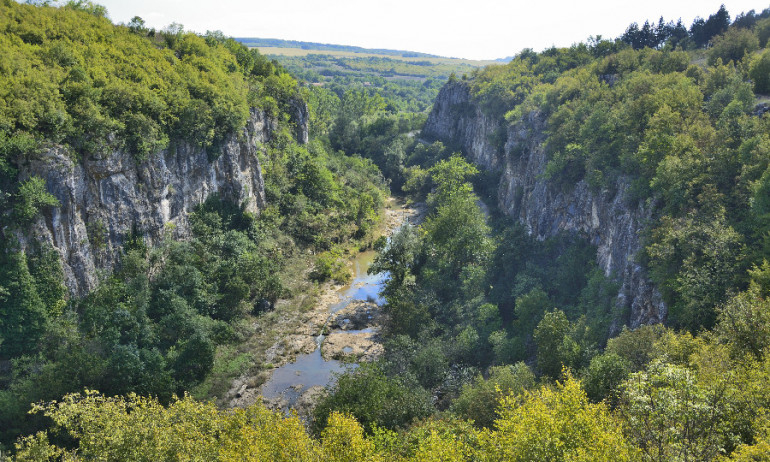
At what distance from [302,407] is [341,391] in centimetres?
659

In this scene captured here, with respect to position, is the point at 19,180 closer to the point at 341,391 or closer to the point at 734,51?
the point at 341,391

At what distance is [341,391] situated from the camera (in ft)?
83.9

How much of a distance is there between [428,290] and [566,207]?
526 inches

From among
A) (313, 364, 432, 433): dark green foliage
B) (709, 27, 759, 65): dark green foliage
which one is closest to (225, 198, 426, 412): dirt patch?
(313, 364, 432, 433): dark green foliage

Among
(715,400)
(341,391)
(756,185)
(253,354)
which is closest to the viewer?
(715,400)

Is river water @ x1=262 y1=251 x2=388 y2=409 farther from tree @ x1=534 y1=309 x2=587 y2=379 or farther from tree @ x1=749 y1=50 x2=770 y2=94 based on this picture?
tree @ x1=749 y1=50 x2=770 y2=94

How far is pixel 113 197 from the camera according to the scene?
106ft

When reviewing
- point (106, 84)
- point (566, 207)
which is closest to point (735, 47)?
point (566, 207)

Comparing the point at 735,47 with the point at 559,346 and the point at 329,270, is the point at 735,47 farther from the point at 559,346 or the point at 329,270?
the point at 329,270

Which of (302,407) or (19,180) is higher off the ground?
(19,180)

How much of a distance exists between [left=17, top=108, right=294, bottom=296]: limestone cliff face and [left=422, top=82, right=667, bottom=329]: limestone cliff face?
29226 mm

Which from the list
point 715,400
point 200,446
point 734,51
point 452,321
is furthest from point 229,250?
point 734,51

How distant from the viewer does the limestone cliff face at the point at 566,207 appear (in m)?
27.6

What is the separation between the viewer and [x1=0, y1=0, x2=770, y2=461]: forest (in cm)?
1634
